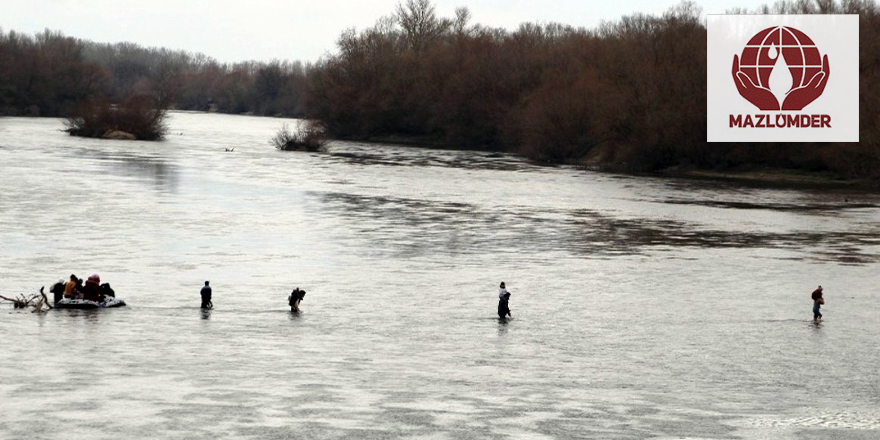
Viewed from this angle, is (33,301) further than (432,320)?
Yes

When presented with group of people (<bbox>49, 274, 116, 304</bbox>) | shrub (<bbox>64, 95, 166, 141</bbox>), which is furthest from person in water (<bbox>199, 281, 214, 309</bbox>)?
shrub (<bbox>64, 95, 166, 141</bbox>)

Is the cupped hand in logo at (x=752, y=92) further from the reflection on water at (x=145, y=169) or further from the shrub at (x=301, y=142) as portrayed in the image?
the reflection on water at (x=145, y=169)

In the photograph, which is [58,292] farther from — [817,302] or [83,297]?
[817,302]

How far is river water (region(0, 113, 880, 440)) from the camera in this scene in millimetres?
21844

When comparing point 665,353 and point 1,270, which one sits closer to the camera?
point 665,353

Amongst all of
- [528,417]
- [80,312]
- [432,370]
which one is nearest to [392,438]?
[528,417]

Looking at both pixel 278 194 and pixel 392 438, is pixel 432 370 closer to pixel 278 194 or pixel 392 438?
pixel 392 438

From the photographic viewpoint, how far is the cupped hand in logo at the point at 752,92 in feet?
310

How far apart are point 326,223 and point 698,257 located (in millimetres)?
16900

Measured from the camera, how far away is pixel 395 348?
2808cm

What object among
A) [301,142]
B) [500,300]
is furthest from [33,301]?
[301,142]

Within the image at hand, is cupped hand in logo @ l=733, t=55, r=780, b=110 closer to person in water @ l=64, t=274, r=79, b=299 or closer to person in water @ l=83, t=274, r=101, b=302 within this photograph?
person in water @ l=83, t=274, r=101, b=302

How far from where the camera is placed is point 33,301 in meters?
31.9

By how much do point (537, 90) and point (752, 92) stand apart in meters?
39.0
